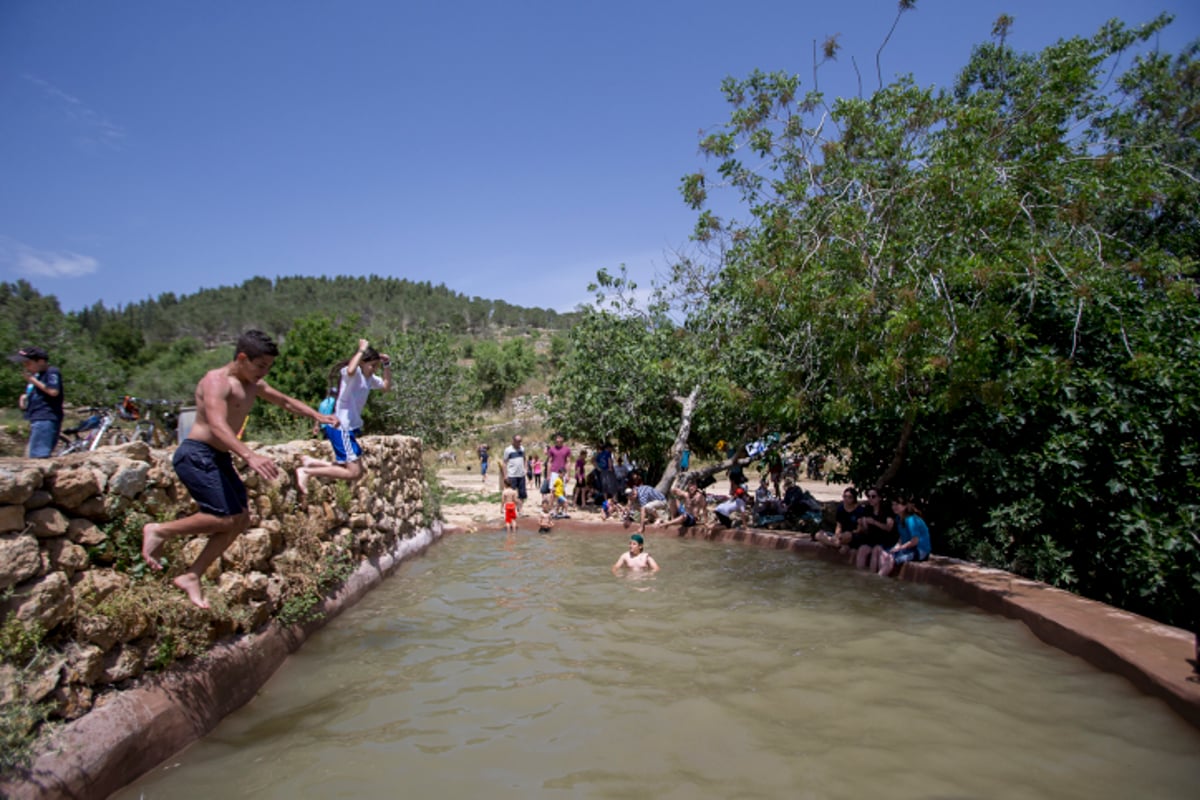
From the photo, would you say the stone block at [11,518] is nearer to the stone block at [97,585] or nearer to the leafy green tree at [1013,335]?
the stone block at [97,585]

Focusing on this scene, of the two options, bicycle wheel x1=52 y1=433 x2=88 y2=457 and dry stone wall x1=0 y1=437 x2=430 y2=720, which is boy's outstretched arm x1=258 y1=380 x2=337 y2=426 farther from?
bicycle wheel x1=52 y1=433 x2=88 y2=457

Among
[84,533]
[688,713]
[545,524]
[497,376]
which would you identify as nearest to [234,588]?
[84,533]

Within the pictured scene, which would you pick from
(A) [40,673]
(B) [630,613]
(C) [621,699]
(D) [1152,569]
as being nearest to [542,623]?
(B) [630,613]

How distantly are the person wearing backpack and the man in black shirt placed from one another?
2916 millimetres

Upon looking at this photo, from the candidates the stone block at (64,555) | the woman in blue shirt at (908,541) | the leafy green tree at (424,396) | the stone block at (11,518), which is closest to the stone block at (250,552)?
the stone block at (64,555)

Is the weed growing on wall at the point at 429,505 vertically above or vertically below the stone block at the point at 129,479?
below

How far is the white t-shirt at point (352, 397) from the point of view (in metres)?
7.22

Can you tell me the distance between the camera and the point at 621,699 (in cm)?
509

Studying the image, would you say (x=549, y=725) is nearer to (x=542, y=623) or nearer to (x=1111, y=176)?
(x=542, y=623)

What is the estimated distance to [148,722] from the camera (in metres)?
3.80

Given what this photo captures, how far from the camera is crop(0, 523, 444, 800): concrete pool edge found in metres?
3.19

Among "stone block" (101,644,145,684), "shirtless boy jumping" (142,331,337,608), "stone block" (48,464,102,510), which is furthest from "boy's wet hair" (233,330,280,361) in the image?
"stone block" (101,644,145,684)

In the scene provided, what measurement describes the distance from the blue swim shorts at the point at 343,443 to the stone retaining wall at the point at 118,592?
93cm

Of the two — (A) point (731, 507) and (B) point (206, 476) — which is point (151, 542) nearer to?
(B) point (206, 476)
